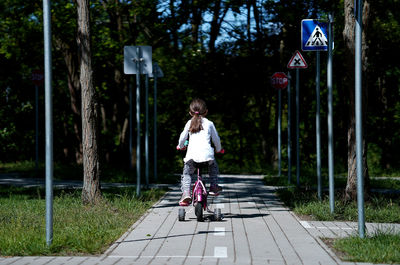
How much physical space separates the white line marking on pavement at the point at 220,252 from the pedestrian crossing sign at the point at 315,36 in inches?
171

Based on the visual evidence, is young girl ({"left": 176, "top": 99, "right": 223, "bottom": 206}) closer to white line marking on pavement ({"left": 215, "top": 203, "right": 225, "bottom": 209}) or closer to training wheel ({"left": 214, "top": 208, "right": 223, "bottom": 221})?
training wheel ({"left": 214, "top": 208, "right": 223, "bottom": 221})

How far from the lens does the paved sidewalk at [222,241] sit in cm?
600

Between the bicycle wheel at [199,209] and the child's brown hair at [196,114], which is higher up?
the child's brown hair at [196,114]

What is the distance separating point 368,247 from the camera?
638cm

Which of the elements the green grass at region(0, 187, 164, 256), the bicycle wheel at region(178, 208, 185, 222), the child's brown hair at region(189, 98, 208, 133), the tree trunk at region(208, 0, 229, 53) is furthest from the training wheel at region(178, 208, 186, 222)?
the tree trunk at region(208, 0, 229, 53)

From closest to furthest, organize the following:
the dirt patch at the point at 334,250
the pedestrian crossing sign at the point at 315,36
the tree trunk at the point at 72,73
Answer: the dirt patch at the point at 334,250 < the pedestrian crossing sign at the point at 315,36 < the tree trunk at the point at 72,73

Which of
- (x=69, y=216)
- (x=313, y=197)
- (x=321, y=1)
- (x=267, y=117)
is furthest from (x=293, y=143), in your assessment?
(x=69, y=216)

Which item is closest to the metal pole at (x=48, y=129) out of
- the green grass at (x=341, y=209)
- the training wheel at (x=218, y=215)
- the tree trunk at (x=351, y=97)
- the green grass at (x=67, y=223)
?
the green grass at (x=67, y=223)

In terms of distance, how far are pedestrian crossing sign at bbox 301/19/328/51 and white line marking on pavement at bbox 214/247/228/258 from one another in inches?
171

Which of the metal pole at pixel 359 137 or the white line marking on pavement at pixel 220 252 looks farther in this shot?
the metal pole at pixel 359 137

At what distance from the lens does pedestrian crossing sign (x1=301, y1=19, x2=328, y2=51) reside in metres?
9.69

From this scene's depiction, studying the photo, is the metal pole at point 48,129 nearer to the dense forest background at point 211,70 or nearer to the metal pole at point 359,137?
the metal pole at point 359,137

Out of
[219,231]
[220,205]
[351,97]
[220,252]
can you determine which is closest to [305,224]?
[219,231]

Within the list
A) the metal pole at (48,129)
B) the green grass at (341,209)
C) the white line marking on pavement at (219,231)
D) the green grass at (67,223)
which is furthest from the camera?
the green grass at (341,209)
